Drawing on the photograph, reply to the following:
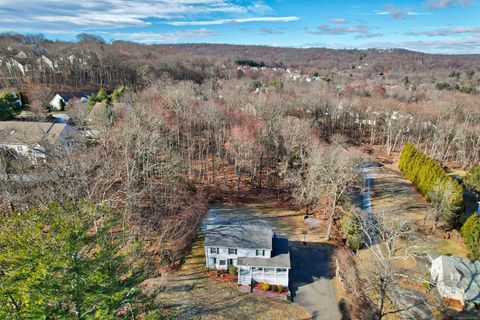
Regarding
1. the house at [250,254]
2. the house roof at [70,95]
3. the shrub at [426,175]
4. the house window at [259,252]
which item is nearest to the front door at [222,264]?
the house at [250,254]

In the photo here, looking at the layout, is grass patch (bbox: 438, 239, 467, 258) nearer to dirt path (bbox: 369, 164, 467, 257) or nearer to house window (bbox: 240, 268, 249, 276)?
dirt path (bbox: 369, 164, 467, 257)

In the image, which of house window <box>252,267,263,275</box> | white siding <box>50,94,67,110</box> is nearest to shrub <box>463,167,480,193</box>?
house window <box>252,267,263,275</box>

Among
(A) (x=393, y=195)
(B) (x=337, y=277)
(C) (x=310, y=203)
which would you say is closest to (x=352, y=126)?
(A) (x=393, y=195)

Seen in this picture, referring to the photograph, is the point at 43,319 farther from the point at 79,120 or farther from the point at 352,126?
the point at 352,126

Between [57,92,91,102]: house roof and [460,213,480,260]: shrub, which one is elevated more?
[57,92,91,102]: house roof

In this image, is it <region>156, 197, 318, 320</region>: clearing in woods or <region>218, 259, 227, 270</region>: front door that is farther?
<region>218, 259, 227, 270</region>: front door

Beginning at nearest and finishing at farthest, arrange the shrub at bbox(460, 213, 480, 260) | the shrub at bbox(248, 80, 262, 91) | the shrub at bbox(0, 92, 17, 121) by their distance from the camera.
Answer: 1. the shrub at bbox(460, 213, 480, 260)
2. the shrub at bbox(0, 92, 17, 121)
3. the shrub at bbox(248, 80, 262, 91)

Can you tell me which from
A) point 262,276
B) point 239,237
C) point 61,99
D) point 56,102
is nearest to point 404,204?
point 262,276

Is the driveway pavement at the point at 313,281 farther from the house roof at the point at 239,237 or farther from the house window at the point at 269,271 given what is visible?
the house roof at the point at 239,237
